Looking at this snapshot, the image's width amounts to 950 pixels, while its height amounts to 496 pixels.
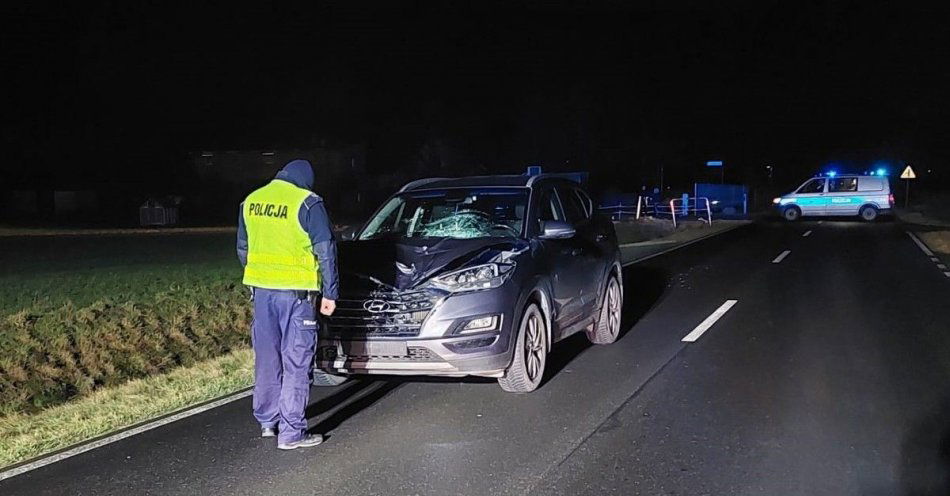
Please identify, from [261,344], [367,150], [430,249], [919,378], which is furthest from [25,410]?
[367,150]

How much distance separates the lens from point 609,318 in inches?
351

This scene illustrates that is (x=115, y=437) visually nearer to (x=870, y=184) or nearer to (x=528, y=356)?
(x=528, y=356)

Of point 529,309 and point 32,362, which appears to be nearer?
point 529,309

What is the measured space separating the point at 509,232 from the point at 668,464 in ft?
9.08

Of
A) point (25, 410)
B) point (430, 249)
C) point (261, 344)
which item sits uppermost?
point (430, 249)

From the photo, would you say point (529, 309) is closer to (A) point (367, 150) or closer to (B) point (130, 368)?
(B) point (130, 368)

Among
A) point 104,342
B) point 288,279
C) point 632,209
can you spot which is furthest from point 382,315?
point 632,209

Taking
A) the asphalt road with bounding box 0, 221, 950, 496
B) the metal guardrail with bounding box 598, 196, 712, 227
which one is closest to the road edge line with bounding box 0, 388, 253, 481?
the asphalt road with bounding box 0, 221, 950, 496

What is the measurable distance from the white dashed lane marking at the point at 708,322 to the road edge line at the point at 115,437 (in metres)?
4.76

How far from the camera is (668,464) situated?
505 cm

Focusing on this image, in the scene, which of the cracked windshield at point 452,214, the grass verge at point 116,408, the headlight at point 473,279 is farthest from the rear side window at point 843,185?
the headlight at point 473,279

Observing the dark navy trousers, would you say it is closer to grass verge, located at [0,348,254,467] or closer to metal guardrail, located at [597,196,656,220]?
grass verge, located at [0,348,254,467]

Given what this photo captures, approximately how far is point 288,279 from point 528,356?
2.34 meters

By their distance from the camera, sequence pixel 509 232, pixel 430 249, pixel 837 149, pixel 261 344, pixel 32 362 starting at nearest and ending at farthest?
pixel 261 344 → pixel 430 249 → pixel 509 232 → pixel 32 362 → pixel 837 149
